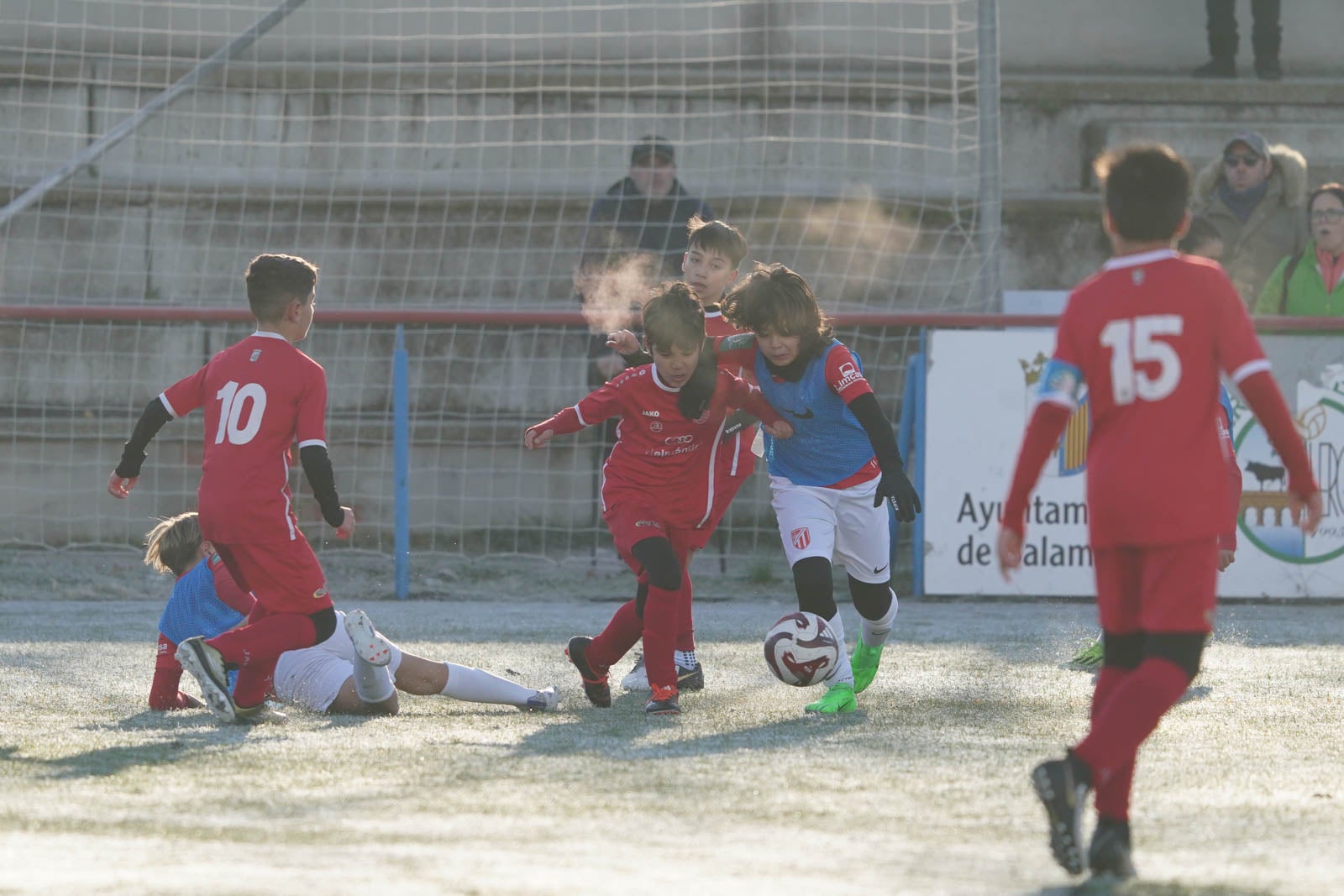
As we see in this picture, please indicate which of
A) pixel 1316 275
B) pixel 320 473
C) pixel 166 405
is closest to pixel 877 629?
pixel 320 473

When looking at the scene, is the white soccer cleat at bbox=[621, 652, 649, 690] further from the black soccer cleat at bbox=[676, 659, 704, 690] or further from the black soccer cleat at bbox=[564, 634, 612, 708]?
the black soccer cleat at bbox=[564, 634, 612, 708]

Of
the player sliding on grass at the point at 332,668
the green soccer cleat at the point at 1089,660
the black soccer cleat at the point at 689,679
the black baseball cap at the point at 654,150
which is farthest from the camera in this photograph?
the black baseball cap at the point at 654,150

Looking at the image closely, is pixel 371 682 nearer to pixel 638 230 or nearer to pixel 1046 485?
pixel 1046 485

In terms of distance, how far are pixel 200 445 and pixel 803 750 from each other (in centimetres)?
690

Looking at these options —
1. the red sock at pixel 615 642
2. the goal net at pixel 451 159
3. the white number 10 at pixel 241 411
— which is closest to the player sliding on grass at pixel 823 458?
the red sock at pixel 615 642

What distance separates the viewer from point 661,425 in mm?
5570

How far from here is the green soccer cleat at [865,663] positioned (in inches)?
225

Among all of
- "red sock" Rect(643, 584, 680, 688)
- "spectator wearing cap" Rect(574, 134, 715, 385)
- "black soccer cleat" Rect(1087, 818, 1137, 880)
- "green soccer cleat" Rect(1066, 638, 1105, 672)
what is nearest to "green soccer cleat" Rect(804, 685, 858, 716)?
"red sock" Rect(643, 584, 680, 688)

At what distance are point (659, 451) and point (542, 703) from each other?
897 mm

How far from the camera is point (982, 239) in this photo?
31.8ft

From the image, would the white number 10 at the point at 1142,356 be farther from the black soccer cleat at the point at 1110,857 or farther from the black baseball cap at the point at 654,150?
the black baseball cap at the point at 654,150

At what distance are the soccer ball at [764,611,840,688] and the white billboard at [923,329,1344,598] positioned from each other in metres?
3.68

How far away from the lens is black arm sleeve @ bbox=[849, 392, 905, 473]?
17.0ft

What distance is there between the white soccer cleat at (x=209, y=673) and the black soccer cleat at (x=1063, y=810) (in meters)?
2.58
